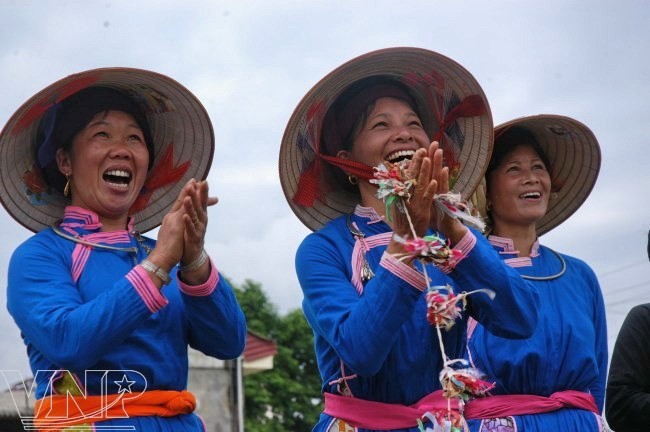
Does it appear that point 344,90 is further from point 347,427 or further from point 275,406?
point 275,406

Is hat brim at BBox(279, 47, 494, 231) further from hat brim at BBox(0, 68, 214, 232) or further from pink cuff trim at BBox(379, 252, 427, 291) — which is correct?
pink cuff trim at BBox(379, 252, 427, 291)

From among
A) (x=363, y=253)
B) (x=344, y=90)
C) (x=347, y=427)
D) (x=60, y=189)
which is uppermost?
(x=344, y=90)

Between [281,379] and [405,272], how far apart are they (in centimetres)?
3246

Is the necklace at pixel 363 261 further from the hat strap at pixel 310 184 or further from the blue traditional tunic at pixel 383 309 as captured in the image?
the hat strap at pixel 310 184

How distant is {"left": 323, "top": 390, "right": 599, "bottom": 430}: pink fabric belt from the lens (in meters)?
3.59

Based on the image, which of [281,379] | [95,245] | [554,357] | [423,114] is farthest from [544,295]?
[281,379]

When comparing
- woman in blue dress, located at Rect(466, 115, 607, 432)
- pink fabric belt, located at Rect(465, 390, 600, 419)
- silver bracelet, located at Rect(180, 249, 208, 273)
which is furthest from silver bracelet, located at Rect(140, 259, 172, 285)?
pink fabric belt, located at Rect(465, 390, 600, 419)

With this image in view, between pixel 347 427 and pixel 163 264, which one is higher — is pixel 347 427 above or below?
below

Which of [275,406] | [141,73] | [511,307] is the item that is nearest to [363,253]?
[511,307]

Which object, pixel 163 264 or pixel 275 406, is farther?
pixel 275 406

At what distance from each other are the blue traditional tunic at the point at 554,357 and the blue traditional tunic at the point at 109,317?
1.13 metres

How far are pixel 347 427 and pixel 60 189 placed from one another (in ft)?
5.30

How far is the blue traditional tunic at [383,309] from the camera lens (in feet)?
11.0

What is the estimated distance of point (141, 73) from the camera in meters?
4.16
